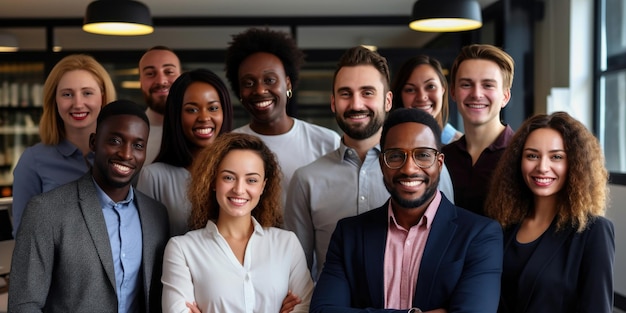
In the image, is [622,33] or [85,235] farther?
[622,33]

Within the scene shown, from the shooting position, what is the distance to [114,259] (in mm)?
2449

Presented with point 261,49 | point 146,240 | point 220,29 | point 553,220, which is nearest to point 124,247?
point 146,240

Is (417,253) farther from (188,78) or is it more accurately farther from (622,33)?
(622,33)

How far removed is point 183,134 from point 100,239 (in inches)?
29.3

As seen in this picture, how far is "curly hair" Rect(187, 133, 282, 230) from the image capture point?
2613 mm

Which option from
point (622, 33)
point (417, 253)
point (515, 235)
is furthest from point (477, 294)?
point (622, 33)

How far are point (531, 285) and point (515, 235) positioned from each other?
0.23 metres

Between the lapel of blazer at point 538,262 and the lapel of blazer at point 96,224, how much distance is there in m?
1.44

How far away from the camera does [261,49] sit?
3.51 m

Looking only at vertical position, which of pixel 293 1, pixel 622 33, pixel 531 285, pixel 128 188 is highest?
pixel 293 1

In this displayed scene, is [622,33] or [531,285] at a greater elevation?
[622,33]

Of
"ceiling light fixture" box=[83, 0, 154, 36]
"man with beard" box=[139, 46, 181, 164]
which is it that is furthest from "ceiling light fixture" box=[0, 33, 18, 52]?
"man with beard" box=[139, 46, 181, 164]

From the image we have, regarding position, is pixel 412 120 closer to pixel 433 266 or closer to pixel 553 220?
pixel 433 266

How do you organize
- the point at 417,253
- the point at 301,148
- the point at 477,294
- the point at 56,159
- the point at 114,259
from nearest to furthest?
the point at 477,294 < the point at 417,253 < the point at 114,259 < the point at 56,159 < the point at 301,148
